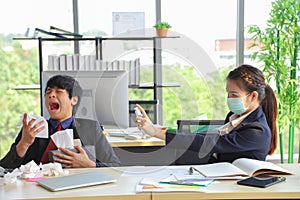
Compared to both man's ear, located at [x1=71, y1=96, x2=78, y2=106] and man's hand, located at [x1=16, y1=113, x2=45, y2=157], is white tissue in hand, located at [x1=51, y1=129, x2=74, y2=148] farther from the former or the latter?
man's ear, located at [x1=71, y1=96, x2=78, y2=106]

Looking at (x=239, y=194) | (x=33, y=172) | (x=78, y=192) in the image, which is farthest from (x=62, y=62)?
(x=239, y=194)

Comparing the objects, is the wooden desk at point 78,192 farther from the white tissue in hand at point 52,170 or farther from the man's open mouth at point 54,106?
the man's open mouth at point 54,106

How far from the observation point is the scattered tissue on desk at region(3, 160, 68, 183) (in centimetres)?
200

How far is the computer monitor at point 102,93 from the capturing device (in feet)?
10.1

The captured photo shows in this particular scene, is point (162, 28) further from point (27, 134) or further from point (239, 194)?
point (239, 194)

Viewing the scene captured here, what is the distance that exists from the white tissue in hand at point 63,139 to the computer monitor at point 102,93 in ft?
1.72

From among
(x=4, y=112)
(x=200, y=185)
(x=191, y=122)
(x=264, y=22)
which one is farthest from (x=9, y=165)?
(x=264, y=22)

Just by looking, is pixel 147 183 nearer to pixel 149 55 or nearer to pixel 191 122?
pixel 191 122

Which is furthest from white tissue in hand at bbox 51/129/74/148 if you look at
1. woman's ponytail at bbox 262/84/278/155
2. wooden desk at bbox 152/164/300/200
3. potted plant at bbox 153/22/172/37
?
potted plant at bbox 153/22/172/37

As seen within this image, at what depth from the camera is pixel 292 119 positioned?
4273 millimetres

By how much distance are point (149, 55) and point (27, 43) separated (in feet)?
4.13

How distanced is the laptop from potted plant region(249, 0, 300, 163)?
2618mm

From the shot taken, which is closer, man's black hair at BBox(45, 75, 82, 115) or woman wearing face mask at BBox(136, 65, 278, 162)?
woman wearing face mask at BBox(136, 65, 278, 162)

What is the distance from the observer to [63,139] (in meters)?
2.50
